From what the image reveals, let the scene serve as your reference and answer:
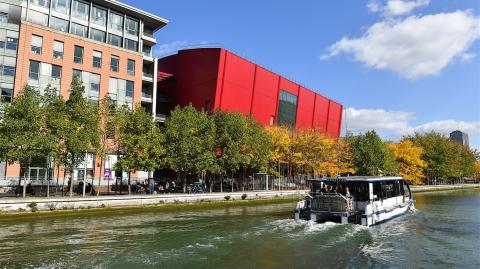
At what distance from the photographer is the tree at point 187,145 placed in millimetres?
47469

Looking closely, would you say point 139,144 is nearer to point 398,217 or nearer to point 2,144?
point 2,144

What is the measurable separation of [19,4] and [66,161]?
2942cm

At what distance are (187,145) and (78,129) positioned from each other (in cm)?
1218

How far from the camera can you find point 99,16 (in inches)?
2527

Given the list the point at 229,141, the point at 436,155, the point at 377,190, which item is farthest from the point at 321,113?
the point at 377,190

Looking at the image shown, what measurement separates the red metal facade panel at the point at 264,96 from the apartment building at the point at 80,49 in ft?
61.6

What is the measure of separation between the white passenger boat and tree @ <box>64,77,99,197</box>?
2139 centimetres

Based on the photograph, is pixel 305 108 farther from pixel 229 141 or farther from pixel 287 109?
pixel 229 141

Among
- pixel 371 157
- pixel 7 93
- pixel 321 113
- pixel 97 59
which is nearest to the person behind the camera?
pixel 7 93

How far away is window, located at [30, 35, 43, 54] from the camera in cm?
5484

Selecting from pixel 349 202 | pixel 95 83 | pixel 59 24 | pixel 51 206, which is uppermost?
pixel 59 24

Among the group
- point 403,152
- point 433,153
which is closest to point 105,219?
point 403,152

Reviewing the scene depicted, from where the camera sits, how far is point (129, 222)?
95.4 ft

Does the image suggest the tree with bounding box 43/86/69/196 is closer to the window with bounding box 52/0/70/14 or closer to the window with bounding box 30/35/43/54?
the window with bounding box 30/35/43/54
